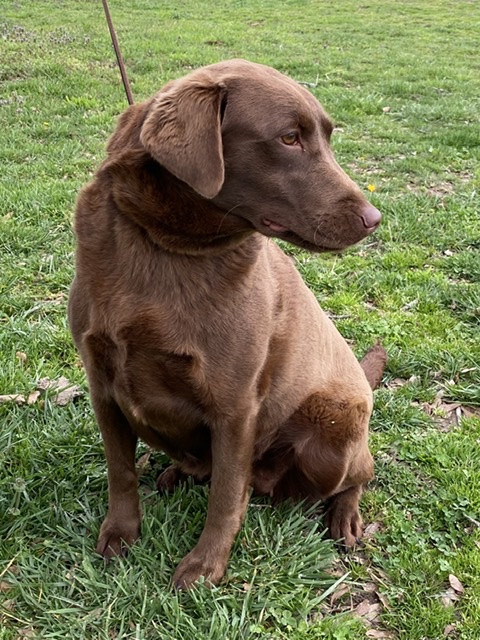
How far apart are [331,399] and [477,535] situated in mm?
810

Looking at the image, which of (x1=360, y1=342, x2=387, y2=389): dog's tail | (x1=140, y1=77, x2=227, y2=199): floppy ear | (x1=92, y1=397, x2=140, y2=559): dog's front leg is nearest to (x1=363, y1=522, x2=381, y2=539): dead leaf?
(x1=360, y1=342, x2=387, y2=389): dog's tail

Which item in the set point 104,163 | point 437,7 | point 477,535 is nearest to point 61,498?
point 104,163

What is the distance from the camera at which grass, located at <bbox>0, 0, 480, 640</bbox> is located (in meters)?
2.37

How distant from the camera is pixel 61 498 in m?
2.77

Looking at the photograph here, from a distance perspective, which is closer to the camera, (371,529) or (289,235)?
(289,235)

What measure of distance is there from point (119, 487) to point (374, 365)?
1.44 m

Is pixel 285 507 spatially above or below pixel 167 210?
below

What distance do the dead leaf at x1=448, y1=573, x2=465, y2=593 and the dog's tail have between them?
99 cm

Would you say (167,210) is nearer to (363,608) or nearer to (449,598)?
(363,608)

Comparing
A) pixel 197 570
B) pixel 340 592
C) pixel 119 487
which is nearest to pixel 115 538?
pixel 119 487

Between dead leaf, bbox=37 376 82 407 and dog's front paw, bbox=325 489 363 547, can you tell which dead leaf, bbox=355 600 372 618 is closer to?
dog's front paw, bbox=325 489 363 547

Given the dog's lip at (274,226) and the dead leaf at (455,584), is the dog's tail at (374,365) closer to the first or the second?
the dead leaf at (455,584)

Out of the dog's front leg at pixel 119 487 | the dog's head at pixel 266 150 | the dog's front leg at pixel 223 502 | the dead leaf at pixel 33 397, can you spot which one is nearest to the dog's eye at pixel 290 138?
the dog's head at pixel 266 150

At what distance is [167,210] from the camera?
6.96 feet
